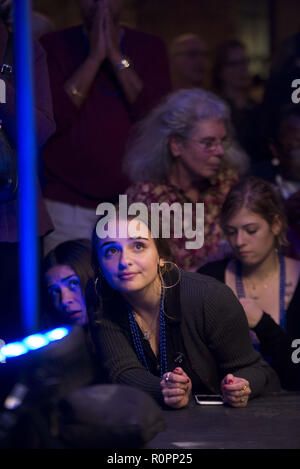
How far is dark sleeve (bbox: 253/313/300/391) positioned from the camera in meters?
2.22

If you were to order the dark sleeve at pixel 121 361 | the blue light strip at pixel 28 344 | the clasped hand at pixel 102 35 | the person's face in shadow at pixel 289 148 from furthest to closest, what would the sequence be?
the person's face in shadow at pixel 289 148 → the clasped hand at pixel 102 35 → the dark sleeve at pixel 121 361 → the blue light strip at pixel 28 344

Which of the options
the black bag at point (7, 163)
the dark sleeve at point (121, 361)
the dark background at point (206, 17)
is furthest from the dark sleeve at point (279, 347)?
the dark background at point (206, 17)

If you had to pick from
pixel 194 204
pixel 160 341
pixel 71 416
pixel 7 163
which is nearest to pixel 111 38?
pixel 194 204

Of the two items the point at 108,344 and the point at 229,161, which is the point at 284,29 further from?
the point at 108,344

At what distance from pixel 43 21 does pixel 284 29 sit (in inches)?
95.0

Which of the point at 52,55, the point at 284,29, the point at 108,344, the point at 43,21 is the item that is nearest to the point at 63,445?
the point at 108,344

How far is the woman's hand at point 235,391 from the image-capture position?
6.01ft

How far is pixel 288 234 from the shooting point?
264 cm

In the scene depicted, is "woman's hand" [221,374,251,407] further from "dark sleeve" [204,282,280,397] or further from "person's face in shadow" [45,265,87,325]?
"person's face in shadow" [45,265,87,325]

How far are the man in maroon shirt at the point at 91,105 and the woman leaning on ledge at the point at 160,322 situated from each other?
0.65m

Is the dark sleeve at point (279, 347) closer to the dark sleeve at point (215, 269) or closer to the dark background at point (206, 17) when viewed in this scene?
the dark sleeve at point (215, 269)

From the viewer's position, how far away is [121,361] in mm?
1953

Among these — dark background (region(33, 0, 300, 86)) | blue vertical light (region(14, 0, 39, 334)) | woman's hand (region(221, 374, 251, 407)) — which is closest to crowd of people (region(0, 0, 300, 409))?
woman's hand (region(221, 374, 251, 407))
